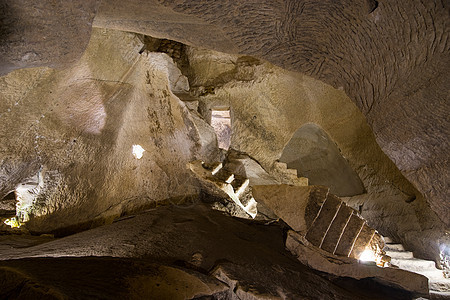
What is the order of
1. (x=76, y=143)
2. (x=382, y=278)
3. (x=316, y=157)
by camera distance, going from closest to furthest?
(x=382, y=278)
(x=76, y=143)
(x=316, y=157)

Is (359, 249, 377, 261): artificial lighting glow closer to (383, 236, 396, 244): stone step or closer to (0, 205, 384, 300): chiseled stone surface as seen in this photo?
(0, 205, 384, 300): chiseled stone surface

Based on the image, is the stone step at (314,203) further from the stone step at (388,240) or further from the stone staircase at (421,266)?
the stone step at (388,240)

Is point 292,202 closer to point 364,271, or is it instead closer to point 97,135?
point 364,271

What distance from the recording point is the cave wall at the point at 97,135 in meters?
3.82

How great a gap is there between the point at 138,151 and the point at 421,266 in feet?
16.8

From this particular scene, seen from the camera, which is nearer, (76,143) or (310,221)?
(310,221)

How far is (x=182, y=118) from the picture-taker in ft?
17.5

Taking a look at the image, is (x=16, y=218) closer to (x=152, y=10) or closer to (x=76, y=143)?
(x=76, y=143)

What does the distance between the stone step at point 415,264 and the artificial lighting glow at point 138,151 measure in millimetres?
4648

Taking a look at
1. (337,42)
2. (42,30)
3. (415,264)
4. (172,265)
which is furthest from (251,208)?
(42,30)

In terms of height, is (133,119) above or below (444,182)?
below

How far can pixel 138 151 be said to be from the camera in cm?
535

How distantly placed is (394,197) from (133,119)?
5.02 metres

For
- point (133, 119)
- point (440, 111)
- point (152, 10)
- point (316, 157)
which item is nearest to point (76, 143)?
point (133, 119)
